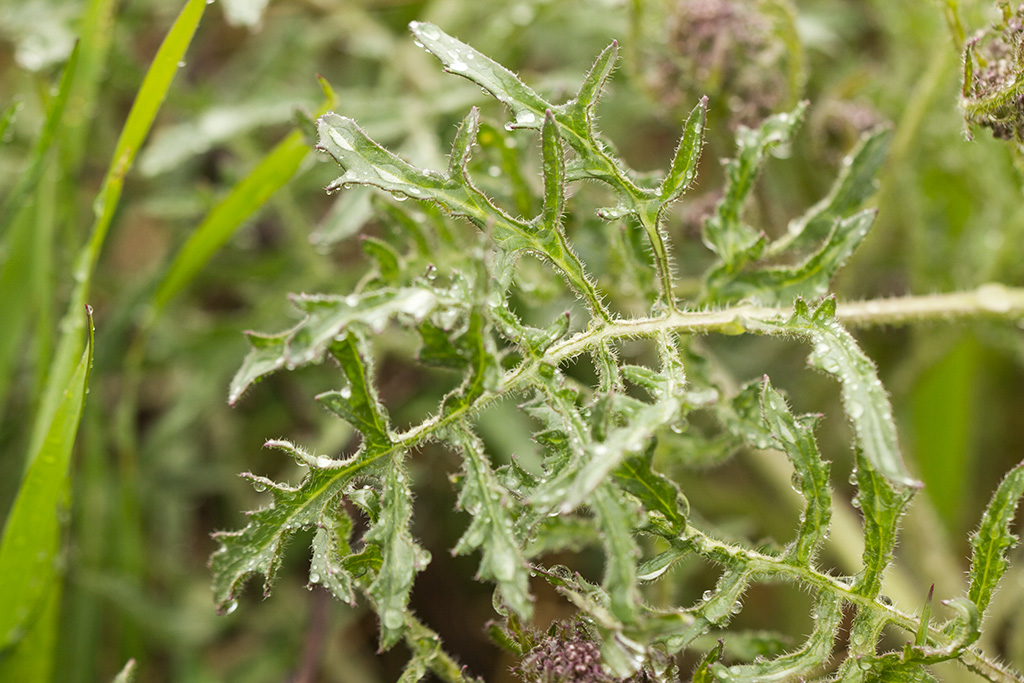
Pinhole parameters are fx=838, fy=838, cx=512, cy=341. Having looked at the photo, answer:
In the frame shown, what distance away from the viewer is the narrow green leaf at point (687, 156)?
1210 millimetres

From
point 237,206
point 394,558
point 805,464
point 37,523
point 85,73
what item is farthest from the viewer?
point 85,73

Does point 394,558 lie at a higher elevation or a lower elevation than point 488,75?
lower

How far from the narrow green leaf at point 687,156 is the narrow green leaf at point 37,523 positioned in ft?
2.93

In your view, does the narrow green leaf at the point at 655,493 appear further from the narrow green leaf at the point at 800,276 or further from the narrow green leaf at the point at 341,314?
the narrow green leaf at the point at 800,276

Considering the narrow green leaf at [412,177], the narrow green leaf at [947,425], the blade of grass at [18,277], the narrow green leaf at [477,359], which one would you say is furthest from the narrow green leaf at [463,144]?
the narrow green leaf at [947,425]

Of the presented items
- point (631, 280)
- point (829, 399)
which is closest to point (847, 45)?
point (829, 399)

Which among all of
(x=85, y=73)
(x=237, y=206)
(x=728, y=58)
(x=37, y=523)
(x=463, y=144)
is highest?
(x=728, y=58)

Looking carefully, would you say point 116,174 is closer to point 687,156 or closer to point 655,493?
point 687,156

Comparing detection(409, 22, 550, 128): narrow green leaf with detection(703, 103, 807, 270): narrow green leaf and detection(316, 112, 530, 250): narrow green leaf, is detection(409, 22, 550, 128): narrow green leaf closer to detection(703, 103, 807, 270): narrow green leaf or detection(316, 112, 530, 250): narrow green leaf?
detection(316, 112, 530, 250): narrow green leaf

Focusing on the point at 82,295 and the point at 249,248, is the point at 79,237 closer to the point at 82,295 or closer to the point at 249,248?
the point at 249,248

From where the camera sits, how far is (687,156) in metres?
1.22

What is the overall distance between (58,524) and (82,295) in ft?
1.41

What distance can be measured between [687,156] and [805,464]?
471mm

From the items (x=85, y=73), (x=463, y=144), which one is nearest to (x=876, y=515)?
(x=463, y=144)
